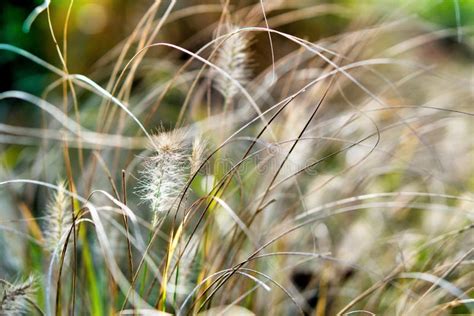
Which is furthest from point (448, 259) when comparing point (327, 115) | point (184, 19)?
point (184, 19)

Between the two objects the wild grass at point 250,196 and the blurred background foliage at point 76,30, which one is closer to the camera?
the wild grass at point 250,196

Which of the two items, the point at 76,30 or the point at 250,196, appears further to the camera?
the point at 76,30

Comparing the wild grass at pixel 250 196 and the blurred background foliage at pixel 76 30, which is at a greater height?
the blurred background foliage at pixel 76 30

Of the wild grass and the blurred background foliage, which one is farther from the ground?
the blurred background foliage

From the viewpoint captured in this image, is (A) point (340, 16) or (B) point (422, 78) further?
(A) point (340, 16)

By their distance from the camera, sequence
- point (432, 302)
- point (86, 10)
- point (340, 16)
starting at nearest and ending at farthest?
point (432, 302)
point (86, 10)
point (340, 16)

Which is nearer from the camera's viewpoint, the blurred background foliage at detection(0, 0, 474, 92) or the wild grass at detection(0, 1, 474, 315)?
the wild grass at detection(0, 1, 474, 315)

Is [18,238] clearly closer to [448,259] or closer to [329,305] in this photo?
[329,305]

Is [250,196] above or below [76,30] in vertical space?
below
